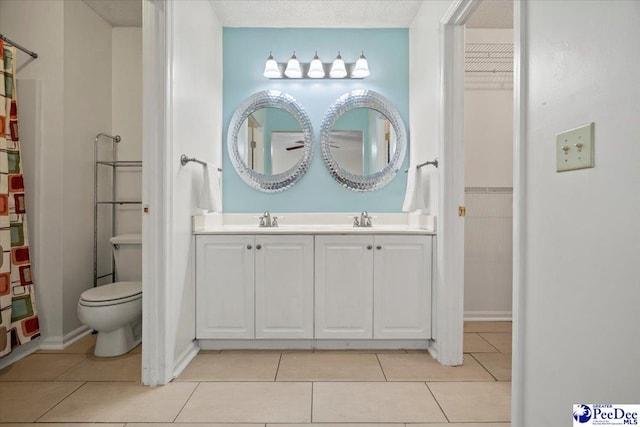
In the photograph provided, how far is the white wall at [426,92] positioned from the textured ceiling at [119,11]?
209 cm

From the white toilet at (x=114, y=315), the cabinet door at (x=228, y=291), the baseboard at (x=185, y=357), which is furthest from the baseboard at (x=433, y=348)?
the white toilet at (x=114, y=315)

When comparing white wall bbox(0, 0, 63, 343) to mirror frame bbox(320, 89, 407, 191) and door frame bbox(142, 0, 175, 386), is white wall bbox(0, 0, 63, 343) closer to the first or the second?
door frame bbox(142, 0, 175, 386)

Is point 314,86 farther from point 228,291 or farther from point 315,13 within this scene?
point 228,291

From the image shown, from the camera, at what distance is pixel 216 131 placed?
299cm

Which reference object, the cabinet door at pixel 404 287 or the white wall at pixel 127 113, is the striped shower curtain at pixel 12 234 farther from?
the cabinet door at pixel 404 287

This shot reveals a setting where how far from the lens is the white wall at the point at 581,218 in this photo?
837 mm

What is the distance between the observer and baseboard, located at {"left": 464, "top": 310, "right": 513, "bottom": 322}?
3.20 m

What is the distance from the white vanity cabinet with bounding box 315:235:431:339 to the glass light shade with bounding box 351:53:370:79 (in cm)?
136

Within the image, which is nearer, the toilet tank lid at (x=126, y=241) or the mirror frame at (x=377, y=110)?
the toilet tank lid at (x=126, y=241)

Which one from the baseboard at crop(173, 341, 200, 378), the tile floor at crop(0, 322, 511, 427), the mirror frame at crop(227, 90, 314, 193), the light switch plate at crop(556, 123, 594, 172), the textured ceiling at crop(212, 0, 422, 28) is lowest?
the tile floor at crop(0, 322, 511, 427)

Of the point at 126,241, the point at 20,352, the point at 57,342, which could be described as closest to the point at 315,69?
the point at 126,241

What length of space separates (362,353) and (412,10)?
8.22ft

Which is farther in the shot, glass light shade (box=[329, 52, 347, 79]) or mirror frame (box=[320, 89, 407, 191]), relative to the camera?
mirror frame (box=[320, 89, 407, 191])

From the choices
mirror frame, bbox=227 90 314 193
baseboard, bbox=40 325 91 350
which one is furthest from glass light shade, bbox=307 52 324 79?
baseboard, bbox=40 325 91 350
